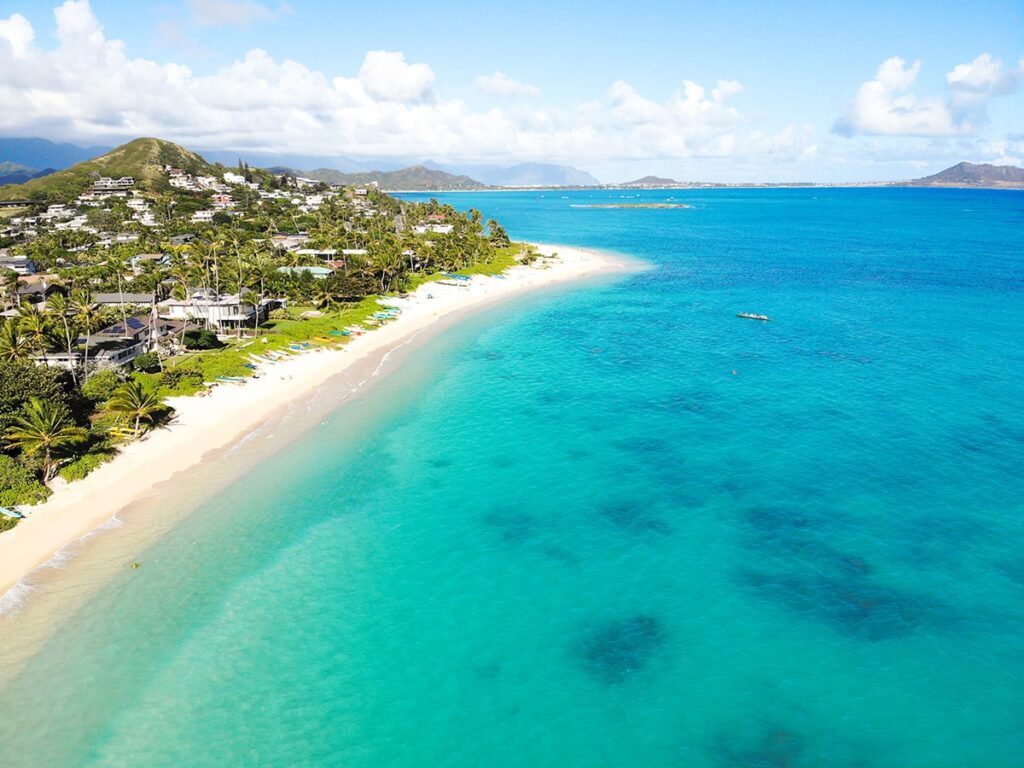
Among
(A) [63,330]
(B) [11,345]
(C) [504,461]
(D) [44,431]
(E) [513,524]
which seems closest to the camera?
(E) [513,524]

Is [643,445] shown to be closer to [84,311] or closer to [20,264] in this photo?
[84,311]

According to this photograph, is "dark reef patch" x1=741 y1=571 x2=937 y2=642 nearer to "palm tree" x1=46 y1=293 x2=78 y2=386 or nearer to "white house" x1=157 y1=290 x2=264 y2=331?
"palm tree" x1=46 y1=293 x2=78 y2=386

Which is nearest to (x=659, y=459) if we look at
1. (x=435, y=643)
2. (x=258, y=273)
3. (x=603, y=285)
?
(x=435, y=643)

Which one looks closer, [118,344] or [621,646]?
[621,646]

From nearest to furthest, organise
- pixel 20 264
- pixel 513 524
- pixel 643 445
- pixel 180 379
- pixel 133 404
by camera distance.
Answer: pixel 513 524, pixel 133 404, pixel 643 445, pixel 180 379, pixel 20 264

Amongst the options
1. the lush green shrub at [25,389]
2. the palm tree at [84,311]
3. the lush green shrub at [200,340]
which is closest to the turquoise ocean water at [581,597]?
the lush green shrub at [25,389]

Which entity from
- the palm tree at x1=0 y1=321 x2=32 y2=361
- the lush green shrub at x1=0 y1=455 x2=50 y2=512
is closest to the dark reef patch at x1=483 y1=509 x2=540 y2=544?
the lush green shrub at x1=0 y1=455 x2=50 y2=512

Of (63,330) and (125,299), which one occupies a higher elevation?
(125,299)

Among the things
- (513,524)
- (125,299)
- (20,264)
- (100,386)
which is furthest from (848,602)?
(20,264)

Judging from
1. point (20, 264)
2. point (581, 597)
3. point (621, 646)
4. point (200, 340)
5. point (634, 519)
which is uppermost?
point (20, 264)
